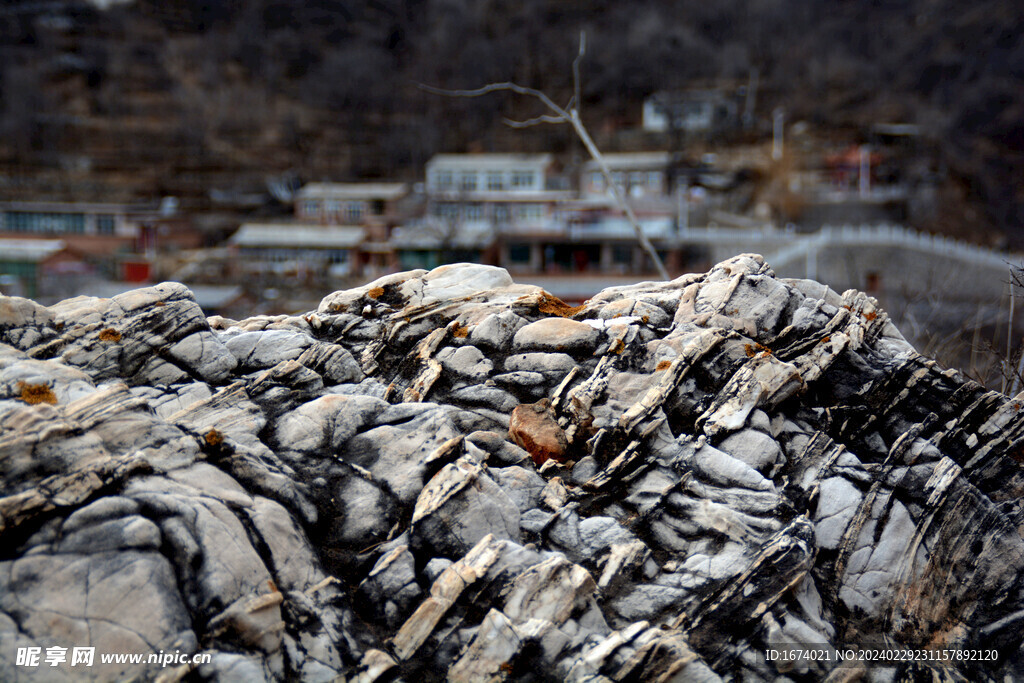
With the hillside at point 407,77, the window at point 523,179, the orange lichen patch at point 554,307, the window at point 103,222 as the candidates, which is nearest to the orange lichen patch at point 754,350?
the orange lichen patch at point 554,307

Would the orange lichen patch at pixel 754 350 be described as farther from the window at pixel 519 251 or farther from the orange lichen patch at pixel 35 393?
the window at pixel 519 251

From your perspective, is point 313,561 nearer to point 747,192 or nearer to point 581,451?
point 581,451

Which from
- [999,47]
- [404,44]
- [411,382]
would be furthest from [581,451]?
[404,44]

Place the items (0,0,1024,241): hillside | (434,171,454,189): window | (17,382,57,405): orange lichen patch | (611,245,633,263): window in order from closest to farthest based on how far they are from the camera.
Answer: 1. (17,382,57,405): orange lichen patch
2. (611,245,633,263): window
3. (434,171,454,189): window
4. (0,0,1024,241): hillside

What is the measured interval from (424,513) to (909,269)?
138ft

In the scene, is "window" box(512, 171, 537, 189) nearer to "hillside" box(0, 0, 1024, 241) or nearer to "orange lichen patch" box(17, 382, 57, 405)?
"hillside" box(0, 0, 1024, 241)

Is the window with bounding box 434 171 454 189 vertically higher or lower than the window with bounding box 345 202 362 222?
higher

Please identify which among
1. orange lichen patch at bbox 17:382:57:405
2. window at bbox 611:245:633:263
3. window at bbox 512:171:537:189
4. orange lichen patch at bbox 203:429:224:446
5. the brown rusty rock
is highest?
window at bbox 512:171:537:189

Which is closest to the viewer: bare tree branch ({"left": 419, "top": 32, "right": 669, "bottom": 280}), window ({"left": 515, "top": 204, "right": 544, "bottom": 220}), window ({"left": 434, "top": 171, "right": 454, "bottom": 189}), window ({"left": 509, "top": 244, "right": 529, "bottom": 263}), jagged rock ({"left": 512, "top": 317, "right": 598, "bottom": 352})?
jagged rock ({"left": 512, "top": 317, "right": 598, "bottom": 352})

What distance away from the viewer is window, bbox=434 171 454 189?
192 ft

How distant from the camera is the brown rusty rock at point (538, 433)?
5.64 metres

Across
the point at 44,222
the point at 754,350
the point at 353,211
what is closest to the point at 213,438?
the point at 754,350

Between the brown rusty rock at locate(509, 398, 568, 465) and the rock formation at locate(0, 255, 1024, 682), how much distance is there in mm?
22

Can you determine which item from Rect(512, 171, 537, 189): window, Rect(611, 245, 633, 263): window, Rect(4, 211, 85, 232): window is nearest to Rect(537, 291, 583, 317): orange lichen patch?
Rect(611, 245, 633, 263): window
